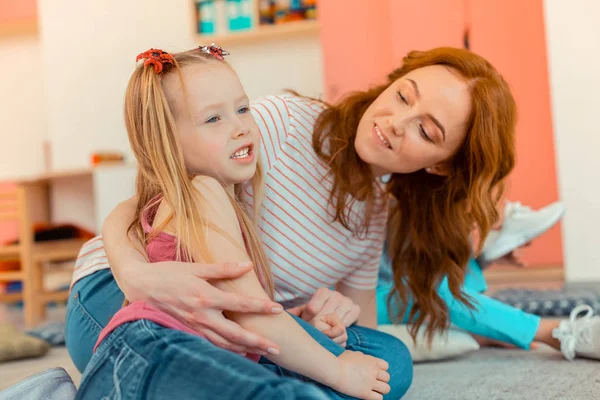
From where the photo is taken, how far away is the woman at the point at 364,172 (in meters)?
1.23

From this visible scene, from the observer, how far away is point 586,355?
4.66ft

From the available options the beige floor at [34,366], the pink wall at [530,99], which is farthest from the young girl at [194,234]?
the pink wall at [530,99]

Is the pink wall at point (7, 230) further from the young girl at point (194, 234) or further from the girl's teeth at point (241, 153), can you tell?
the girl's teeth at point (241, 153)

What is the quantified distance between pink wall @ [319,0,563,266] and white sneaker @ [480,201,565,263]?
0.98 metres

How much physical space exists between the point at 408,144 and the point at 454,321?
533 mm

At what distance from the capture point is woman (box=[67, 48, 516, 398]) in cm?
123

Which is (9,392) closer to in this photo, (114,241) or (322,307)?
(114,241)

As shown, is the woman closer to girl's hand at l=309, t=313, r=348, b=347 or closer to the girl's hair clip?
girl's hand at l=309, t=313, r=348, b=347

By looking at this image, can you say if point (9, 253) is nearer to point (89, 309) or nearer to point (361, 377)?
point (89, 309)

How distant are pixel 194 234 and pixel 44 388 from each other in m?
0.33

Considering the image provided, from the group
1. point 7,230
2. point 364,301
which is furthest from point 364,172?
point 7,230

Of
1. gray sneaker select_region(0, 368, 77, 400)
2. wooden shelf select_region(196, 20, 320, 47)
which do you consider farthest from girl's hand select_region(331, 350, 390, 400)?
wooden shelf select_region(196, 20, 320, 47)

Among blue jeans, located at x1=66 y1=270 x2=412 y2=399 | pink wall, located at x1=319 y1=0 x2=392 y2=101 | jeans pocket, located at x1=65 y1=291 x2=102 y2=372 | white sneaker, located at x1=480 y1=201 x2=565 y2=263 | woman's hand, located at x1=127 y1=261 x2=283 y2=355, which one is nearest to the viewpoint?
blue jeans, located at x1=66 y1=270 x2=412 y2=399

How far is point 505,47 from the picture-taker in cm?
299
